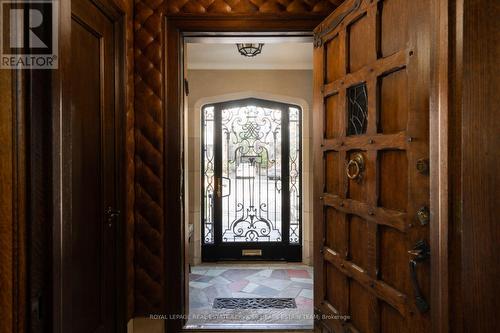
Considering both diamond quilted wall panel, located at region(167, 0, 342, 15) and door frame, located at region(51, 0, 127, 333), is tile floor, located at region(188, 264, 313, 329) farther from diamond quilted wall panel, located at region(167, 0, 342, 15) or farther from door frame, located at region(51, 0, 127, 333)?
diamond quilted wall panel, located at region(167, 0, 342, 15)

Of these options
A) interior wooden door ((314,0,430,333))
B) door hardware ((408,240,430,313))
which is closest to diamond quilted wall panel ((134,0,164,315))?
interior wooden door ((314,0,430,333))

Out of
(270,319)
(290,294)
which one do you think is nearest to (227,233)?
(290,294)

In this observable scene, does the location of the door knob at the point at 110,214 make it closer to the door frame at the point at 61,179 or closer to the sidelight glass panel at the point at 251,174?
the door frame at the point at 61,179

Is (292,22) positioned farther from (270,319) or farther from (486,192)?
(270,319)

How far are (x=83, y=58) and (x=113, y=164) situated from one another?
615 mm

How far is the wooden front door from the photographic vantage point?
4.91 ft

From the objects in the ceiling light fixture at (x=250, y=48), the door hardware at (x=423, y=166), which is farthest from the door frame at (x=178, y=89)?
the door hardware at (x=423, y=166)

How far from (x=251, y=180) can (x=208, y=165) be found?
23.1 inches

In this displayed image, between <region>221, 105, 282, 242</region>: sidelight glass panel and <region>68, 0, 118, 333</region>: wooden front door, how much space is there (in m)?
2.20

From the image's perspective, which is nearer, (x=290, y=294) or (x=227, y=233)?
(x=290, y=294)

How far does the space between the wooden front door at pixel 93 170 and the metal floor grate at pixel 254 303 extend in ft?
3.90

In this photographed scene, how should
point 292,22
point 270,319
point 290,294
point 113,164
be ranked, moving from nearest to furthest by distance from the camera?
point 113,164 → point 292,22 → point 270,319 → point 290,294

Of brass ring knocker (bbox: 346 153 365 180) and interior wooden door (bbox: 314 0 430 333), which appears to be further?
brass ring knocker (bbox: 346 153 365 180)

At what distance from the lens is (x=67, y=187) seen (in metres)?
0.77
